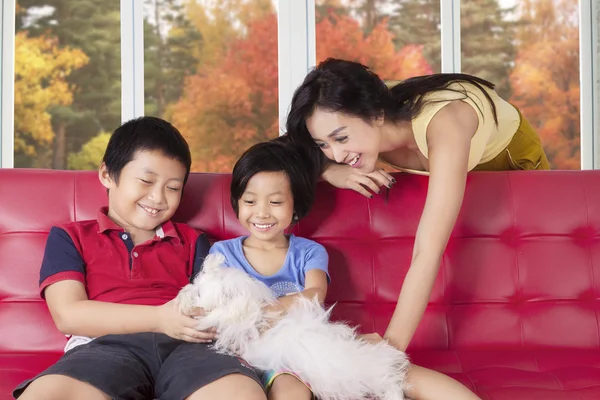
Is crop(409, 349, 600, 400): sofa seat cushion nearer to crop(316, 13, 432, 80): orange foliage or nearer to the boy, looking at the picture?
the boy

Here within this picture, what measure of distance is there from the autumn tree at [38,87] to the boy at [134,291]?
9.38 ft

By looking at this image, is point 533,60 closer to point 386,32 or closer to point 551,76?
point 551,76

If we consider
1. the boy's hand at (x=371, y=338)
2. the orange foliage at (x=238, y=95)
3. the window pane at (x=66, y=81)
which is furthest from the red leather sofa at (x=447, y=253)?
the window pane at (x=66, y=81)

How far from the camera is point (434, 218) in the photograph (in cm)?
184

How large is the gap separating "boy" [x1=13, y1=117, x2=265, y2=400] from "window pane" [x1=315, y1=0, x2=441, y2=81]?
264 centimetres

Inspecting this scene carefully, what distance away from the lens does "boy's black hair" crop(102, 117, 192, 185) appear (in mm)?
1951

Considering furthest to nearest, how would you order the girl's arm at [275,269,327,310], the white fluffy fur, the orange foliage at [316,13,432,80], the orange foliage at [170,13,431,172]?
the orange foliage at [170,13,431,172] → the orange foliage at [316,13,432,80] → the girl's arm at [275,269,327,310] → the white fluffy fur

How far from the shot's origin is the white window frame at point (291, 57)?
3.88 metres

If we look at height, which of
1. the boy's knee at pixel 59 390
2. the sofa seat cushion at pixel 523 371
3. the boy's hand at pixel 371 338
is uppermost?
the boy's hand at pixel 371 338

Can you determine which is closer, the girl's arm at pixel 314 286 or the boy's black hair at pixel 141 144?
the girl's arm at pixel 314 286

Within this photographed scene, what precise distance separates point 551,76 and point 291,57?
1.73 meters

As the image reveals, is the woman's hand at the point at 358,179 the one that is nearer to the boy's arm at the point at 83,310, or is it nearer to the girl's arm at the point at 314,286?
the girl's arm at the point at 314,286

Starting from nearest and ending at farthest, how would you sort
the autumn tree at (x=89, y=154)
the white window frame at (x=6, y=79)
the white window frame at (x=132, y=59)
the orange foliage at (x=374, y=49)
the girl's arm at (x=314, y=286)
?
the girl's arm at (x=314, y=286) < the white window frame at (x=132, y=59) < the white window frame at (x=6, y=79) < the orange foliage at (x=374, y=49) < the autumn tree at (x=89, y=154)

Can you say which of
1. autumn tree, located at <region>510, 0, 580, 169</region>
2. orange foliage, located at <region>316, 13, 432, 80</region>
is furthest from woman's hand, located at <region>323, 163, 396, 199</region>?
autumn tree, located at <region>510, 0, 580, 169</region>
